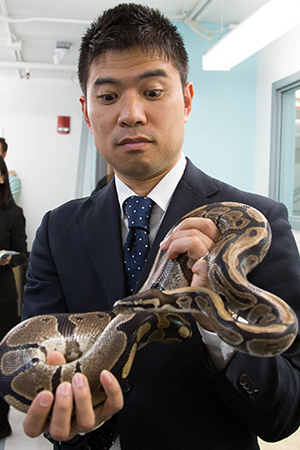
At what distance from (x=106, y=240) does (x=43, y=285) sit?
0.39 metres

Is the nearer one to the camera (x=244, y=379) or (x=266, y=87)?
(x=244, y=379)

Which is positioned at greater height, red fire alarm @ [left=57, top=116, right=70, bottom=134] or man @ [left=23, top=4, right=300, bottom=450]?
red fire alarm @ [left=57, top=116, right=70, bottom=134]

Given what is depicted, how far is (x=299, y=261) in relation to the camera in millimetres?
1397

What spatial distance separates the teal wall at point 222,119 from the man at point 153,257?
Answer: 12.9 feet

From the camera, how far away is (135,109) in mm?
1314

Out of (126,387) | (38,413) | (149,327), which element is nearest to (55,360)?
(38,413)

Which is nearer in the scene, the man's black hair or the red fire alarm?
the man's black hair

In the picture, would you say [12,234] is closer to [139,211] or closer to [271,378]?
[139,211]

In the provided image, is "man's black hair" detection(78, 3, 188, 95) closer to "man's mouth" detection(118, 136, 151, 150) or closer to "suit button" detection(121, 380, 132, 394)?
"man's mouth" detection(118, 136, 151, 150)

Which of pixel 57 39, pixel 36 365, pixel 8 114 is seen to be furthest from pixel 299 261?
pixel 8 114

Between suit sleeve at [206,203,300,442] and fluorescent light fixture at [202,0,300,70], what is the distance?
9.27 ft

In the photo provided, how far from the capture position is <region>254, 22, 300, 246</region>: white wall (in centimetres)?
497

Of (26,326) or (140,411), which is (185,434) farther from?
(26,326)

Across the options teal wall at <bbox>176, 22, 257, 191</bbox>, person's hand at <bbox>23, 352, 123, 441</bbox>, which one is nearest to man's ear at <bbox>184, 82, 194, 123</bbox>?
person's hand at <bbox>23, 352, 123, 441</bbox>
